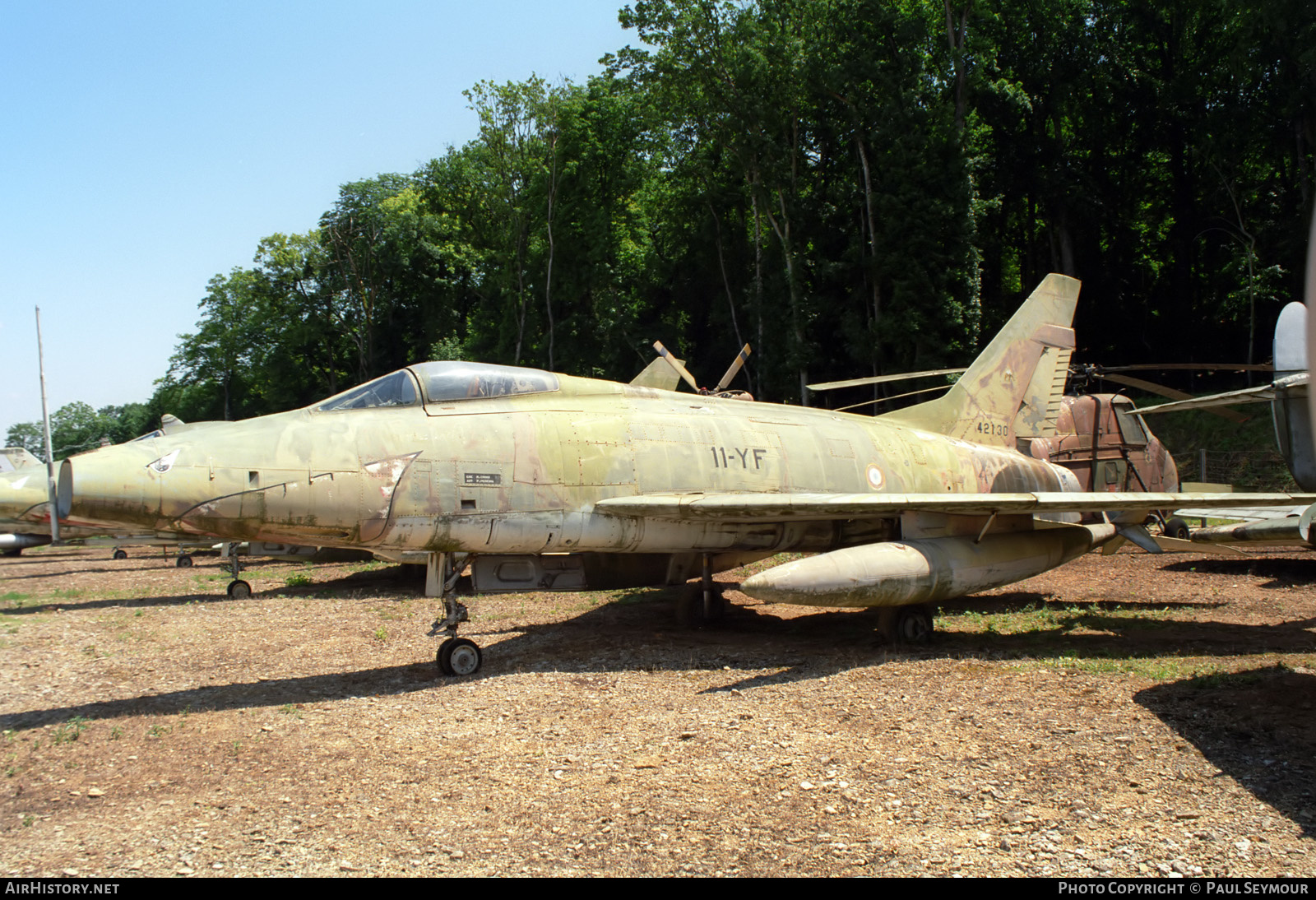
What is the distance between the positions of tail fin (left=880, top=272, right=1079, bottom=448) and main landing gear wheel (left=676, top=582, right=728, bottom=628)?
12.7 ft

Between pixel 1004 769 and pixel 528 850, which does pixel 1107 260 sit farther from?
pixel 528 850

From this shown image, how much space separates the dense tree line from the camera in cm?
2869

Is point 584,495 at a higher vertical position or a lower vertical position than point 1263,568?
higher

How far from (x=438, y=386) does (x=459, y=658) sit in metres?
2.67

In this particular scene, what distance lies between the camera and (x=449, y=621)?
839 cm

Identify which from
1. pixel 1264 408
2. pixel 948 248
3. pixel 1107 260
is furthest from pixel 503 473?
pixel 1107 260

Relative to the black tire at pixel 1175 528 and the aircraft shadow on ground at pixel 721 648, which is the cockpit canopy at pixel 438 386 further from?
the black tire at pixel 1175 528

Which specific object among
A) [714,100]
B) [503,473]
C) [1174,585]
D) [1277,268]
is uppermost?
[714,100]

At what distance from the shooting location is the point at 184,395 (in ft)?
212

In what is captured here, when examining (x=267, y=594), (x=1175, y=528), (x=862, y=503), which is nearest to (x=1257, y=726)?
(x=862, y=503)

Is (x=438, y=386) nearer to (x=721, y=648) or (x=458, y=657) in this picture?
(x=458, y=657)

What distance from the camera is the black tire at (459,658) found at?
27.5 ft
